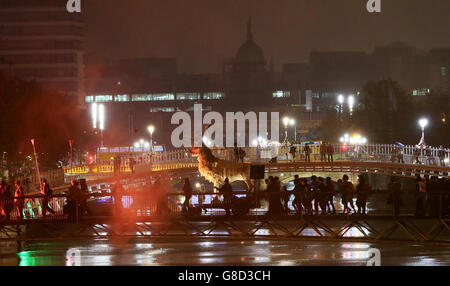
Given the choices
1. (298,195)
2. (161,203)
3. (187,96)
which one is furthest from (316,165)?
(187,96)

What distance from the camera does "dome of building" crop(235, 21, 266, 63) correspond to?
188875 millimetres

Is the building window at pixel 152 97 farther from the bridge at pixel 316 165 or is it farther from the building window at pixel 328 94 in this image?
the bridge at pixel 316 165

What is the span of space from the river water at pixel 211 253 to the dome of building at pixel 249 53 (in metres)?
157

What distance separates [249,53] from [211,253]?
162 metres

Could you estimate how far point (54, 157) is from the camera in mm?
67812

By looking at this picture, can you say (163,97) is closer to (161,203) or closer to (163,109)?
(163,109)

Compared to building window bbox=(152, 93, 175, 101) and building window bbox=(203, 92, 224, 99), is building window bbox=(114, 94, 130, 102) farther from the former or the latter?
building window bbox=(203, 92, 224, 99)

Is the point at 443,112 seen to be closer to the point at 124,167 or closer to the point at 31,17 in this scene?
the point at 124,167

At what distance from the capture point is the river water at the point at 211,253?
2677cm

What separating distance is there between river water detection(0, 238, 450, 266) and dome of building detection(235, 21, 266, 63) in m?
157

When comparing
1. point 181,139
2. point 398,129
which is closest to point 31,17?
point 181,139

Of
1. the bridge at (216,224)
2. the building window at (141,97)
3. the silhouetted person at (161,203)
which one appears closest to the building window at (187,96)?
the building window at (141,97)

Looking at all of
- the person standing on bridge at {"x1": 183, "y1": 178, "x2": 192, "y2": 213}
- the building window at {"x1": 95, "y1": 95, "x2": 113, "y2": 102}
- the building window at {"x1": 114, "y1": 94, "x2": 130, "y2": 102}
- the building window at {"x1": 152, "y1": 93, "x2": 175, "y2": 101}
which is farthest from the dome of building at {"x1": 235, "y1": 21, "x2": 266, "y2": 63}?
the person standing on bridge at {"x1": 183, "y1": 178, "x2": 192, "y2": 213}

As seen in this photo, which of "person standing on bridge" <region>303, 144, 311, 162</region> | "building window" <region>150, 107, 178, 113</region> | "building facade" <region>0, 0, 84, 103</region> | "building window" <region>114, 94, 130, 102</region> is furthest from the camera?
"building window" <region>114, 94, 130, 102</region>
